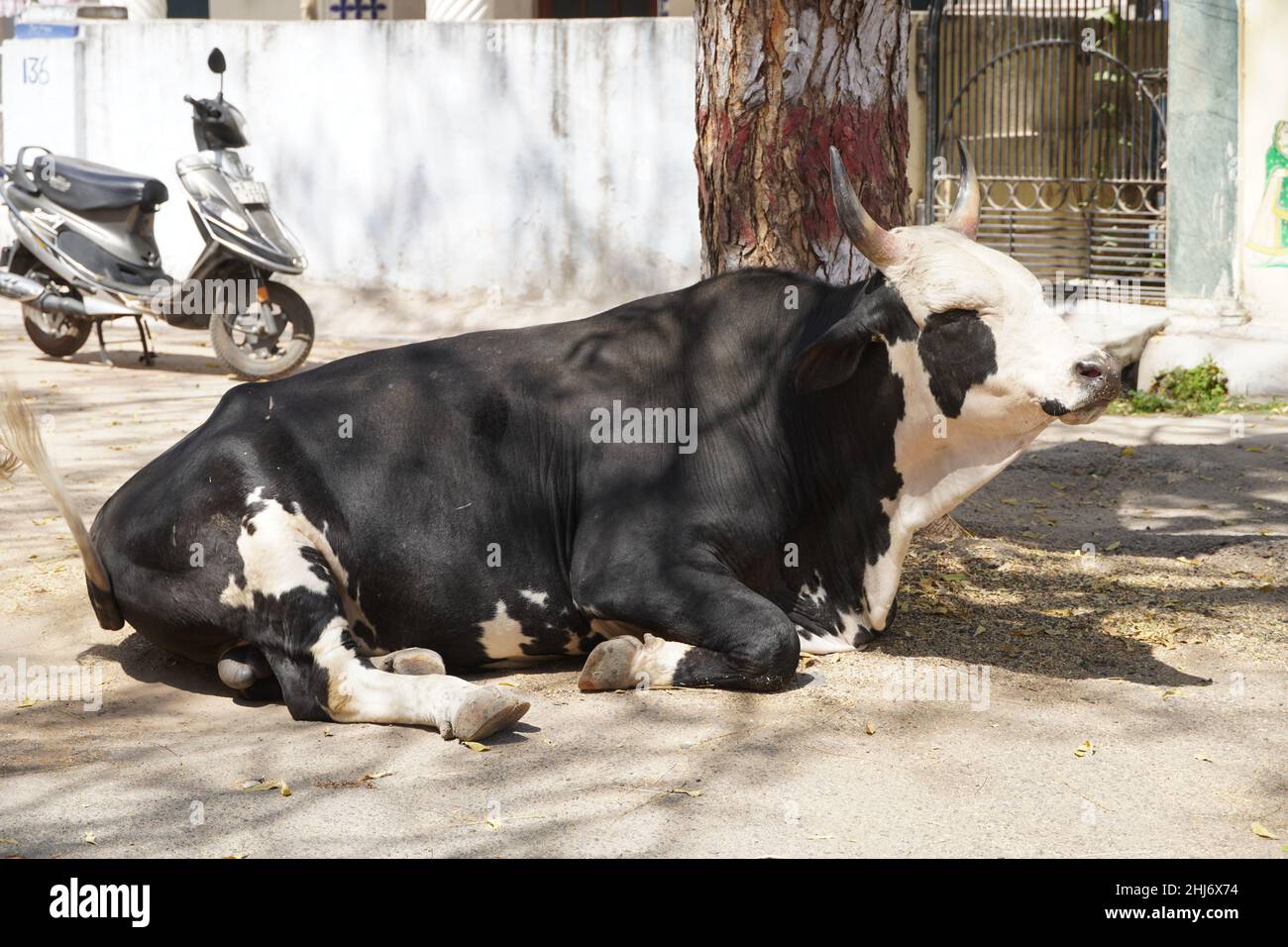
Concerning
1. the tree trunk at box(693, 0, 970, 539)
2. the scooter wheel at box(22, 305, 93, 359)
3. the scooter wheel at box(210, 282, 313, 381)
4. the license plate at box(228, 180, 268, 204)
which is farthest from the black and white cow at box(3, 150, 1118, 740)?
the scooter wheel at box(22, 305, 93, 359)

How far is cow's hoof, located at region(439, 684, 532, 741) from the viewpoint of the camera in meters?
3.80

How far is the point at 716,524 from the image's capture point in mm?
4430

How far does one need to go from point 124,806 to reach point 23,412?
1406 mm

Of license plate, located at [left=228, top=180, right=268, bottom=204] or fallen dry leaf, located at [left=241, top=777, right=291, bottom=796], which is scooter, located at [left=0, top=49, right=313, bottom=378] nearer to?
license plate, located at [left=228, top=180, right=268, bottom=204]

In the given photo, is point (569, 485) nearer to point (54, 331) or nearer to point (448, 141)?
point (54, 331)

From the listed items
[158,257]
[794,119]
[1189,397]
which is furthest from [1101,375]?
[158,257]

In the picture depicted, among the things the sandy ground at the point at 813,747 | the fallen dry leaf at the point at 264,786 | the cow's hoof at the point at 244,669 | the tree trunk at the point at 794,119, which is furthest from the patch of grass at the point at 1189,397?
the fallen dry leaf at the point at 264,786

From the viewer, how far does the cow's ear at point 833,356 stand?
4336 mm

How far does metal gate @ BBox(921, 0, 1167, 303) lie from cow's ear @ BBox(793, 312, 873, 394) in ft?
20.8

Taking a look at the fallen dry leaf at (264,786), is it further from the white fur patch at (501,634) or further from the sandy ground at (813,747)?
the white fur patch at (501,634)

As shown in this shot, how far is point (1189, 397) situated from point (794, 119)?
14.8ft

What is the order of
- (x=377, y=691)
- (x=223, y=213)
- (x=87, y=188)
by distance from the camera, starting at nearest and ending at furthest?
(x=377, y=691)
(x=223, y=213)
(x=87, y=188)

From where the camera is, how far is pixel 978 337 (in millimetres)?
4195
